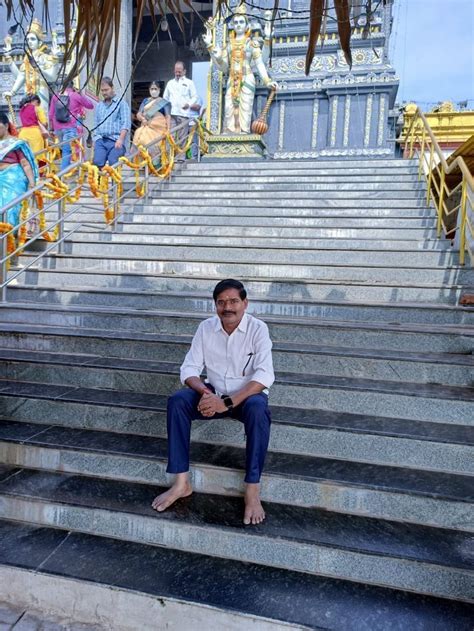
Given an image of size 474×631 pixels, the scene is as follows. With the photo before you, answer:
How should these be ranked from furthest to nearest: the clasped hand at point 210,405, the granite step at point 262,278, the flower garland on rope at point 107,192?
the flower garland on rope at point 107,192, the granite step at point 262,278, the clasped hand at point 210,405

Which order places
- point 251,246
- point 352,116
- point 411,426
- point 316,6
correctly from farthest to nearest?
point 352,116 < point 251,246 < point 411,426 < point 316,6

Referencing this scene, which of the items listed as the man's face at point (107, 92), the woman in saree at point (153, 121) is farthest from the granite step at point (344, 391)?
the woman in saree at point (153, 121)

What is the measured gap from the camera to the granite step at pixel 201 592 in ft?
6.01

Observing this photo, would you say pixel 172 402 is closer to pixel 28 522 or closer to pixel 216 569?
pixel 216 569

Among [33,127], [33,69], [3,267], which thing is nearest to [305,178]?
[33,127]

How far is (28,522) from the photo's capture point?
97.3 inches

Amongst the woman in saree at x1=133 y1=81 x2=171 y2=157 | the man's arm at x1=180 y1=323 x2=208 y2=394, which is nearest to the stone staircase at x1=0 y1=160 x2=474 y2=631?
the man's arm at x1=180 y1=323 x2=208 y2=394

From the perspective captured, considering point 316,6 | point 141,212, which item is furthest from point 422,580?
point 141,212

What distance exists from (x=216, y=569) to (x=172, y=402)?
2.56 feet

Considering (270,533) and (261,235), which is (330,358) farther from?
(261,235)

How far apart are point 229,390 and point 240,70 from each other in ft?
33.8

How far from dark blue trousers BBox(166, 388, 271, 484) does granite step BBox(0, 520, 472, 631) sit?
1.32 feet

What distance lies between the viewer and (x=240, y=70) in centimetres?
1099

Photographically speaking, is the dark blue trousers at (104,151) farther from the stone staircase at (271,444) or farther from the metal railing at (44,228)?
the stone staircase at (271,444)
